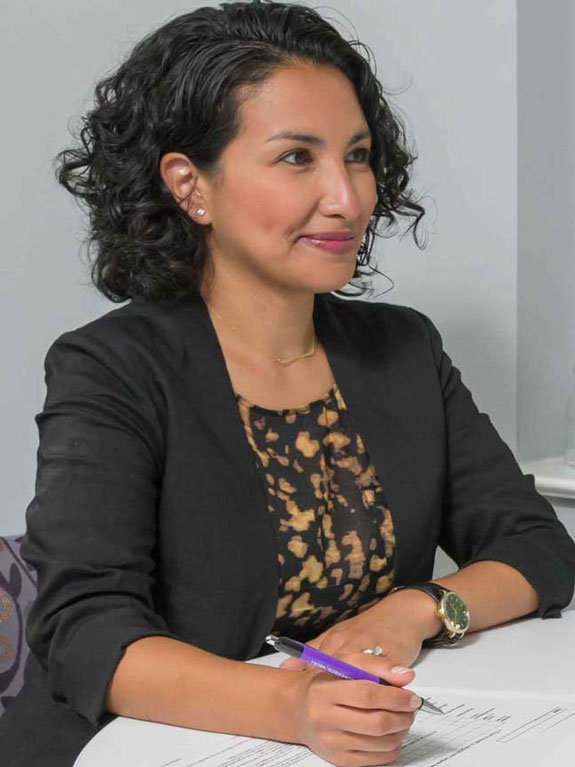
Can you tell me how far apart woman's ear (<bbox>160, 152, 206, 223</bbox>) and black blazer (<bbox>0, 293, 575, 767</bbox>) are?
155mm

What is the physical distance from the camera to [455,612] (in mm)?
1599

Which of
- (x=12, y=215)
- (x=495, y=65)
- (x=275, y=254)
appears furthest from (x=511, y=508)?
(x=12, y=215)

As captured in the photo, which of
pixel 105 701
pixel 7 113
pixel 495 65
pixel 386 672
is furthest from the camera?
pixel 7 113

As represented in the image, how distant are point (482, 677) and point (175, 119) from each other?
917 millimetres

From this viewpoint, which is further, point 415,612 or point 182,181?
point 182,181

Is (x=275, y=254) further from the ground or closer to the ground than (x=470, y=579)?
further from the ground

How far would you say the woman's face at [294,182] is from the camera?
5.69 ft

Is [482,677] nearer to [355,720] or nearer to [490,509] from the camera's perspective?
[355,720]

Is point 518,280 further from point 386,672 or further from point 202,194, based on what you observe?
point 386,672

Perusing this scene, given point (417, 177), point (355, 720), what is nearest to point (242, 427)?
point (355, 720)

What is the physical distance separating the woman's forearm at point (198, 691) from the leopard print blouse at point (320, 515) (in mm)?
316

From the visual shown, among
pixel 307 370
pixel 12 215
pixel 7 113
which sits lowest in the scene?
pixel 307 370

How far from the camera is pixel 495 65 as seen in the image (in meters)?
2.35

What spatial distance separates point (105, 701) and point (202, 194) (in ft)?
2.60
